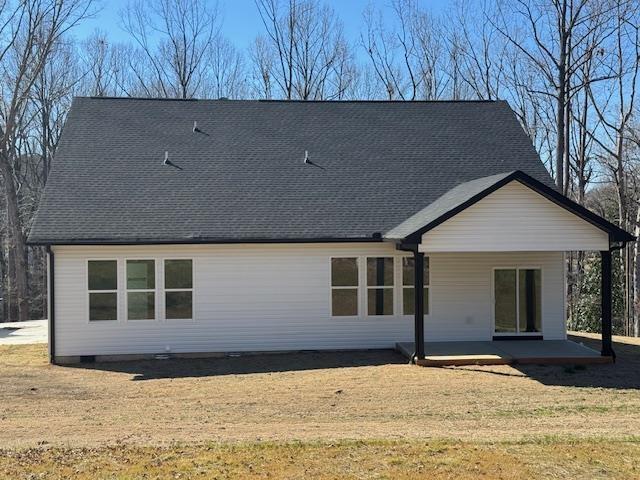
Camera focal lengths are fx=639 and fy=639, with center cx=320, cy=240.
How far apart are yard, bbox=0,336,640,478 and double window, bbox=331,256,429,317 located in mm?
1256

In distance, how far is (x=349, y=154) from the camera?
62.4 ft

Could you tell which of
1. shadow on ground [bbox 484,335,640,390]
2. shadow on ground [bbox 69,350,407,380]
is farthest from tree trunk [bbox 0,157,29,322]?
shadow on ground [bbox 484,335,640,390]

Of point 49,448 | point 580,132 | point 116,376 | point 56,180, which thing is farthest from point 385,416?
point 580,132

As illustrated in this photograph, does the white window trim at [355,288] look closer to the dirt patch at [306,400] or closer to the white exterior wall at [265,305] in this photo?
the white exterior wall at [265,305]

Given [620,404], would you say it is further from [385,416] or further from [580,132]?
[580,132]

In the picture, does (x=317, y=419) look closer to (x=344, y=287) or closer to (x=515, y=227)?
(x=344, y=287)

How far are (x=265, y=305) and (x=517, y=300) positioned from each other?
6.61 metres

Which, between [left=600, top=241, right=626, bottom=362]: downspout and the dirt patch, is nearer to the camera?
the dirt patch

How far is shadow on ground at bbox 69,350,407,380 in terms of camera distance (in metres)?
14.2

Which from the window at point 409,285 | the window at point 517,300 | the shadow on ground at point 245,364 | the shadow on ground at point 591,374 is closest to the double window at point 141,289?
the shadow on ground at point 245,364

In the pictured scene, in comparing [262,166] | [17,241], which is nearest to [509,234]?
[262,166]

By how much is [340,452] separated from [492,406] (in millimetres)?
3959

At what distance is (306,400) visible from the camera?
36.7 feet

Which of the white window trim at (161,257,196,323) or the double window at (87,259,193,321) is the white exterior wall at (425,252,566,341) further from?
the double window at (87,259,193,321)
